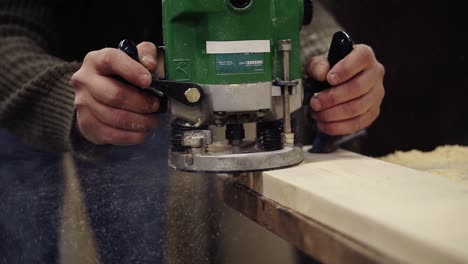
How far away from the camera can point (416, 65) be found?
2.02 metres

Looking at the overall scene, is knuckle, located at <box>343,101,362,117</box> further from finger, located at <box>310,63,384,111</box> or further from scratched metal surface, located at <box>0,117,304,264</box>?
scratched metal surface, located at <box>0,117,304,264</box>

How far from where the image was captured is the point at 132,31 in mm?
1561

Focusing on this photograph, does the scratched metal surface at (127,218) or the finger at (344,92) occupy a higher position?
the finger at (344,92)

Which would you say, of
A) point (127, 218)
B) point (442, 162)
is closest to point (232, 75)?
point (127, 218)

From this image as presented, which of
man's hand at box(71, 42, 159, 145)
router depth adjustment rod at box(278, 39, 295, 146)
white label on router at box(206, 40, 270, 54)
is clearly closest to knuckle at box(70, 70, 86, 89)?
Answer: man's hand at box(71, 42, 159, 145)

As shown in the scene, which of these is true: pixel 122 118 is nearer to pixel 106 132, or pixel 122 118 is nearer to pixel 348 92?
pixel 106 132

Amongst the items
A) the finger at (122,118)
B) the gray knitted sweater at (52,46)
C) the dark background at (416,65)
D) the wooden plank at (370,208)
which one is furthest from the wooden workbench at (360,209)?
the dark background at (416,65)

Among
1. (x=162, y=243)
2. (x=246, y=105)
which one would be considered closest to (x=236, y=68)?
(x=246, y=105)

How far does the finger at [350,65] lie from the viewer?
1013mm

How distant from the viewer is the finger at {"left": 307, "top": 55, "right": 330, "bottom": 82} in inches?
40.4

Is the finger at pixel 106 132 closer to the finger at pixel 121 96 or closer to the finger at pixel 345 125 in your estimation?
the finger at pixel 121 96

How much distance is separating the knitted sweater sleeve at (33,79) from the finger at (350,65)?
606mm

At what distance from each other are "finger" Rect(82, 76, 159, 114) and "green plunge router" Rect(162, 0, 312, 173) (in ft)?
0.21

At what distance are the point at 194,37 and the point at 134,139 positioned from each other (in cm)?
26
